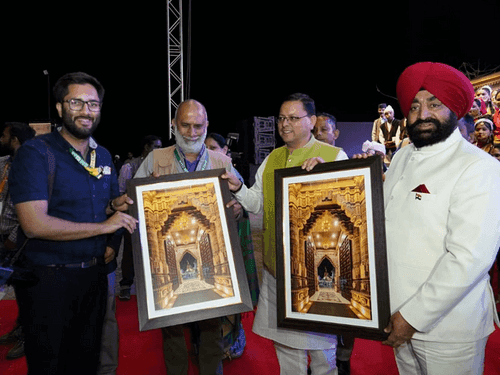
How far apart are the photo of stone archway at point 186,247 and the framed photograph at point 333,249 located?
31 centimetres

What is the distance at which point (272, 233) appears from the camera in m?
2.24

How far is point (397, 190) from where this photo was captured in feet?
5.24

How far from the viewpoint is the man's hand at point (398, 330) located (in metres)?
1.40

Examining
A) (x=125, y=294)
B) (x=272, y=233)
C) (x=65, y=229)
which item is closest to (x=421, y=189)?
(x=272, y=233)

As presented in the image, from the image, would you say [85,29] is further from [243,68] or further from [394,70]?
[394,70]

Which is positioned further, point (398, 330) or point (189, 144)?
point (189, 144)

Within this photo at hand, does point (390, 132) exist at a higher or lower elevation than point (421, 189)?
higher

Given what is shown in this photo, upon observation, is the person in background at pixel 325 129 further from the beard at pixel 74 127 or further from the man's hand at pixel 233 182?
the beard at pixel 74 127

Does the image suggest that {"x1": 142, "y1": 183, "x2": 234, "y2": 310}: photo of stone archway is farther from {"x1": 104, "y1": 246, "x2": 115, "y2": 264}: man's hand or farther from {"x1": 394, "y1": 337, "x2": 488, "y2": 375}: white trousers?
{"x1": 394, "y1": 337, "x2": 488, "y2": 375}: white trousers

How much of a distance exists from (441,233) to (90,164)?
1.71 meters

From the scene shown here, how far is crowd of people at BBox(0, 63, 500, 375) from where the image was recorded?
137 centimetres

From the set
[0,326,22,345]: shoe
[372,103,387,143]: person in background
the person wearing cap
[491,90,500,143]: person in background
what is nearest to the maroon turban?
the person wearing cap

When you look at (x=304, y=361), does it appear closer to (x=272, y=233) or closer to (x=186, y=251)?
(x=272, y=233)

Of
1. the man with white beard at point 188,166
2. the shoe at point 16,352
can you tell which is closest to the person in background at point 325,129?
the man with white beard at point 188,166
